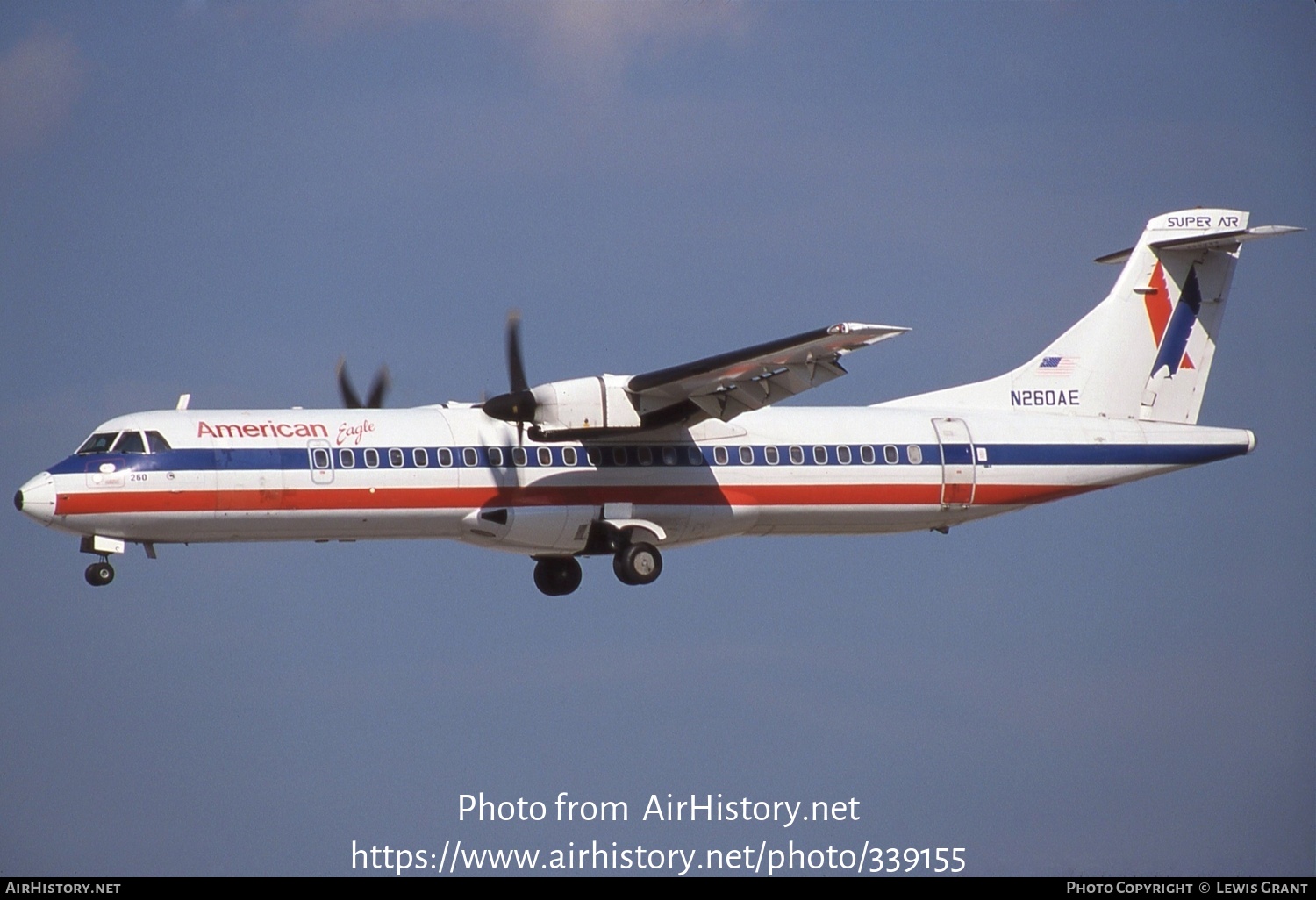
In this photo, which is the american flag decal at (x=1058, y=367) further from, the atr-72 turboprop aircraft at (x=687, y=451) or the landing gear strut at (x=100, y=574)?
the landing gear strut at (x=100, y=574)

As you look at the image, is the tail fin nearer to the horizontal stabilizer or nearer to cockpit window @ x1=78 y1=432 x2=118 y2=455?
the horizontal stabilizer

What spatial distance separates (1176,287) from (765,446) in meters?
8.31

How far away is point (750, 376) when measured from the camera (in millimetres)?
28625

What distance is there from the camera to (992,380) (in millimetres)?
32656

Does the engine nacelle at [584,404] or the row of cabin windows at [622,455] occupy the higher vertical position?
the engine nacelle at [584,404]

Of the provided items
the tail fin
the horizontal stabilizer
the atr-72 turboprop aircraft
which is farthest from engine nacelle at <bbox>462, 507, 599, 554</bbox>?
the horizontal stabilizer

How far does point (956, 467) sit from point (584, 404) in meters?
6.43

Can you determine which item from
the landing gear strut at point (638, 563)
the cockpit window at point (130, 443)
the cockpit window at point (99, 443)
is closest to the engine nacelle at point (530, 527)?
the landing gear strut at point (638, 563)

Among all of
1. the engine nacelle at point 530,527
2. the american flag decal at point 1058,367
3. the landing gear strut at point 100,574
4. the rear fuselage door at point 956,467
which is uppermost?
the american flag decal at point 1058,367

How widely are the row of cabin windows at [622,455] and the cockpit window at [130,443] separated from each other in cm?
249

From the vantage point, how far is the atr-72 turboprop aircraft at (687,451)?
27.9 m

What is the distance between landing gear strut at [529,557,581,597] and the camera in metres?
31.6

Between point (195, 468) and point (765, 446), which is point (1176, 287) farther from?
point (195, 468)
